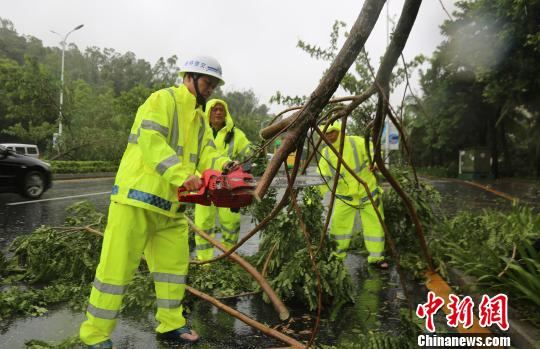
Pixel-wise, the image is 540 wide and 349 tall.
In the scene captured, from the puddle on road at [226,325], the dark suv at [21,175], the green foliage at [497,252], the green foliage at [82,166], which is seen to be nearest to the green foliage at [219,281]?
the puddle on road at [226,325]

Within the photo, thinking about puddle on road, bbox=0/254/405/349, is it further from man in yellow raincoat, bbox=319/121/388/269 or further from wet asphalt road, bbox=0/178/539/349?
man in yellow raincoat, bbox=319/121/388/269

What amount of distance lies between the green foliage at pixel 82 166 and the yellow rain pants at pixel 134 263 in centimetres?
1799

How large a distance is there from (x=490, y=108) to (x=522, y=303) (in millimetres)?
25150

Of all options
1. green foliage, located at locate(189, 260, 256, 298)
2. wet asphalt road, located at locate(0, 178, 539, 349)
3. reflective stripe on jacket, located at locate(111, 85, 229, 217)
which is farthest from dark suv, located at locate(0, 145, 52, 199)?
reflective stripe on jacket, located at locate(111, 85, 229, 217)

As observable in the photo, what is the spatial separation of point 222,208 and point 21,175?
7.31m

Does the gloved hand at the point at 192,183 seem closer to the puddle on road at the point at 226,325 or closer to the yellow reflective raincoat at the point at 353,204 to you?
the puddle on road at the point at 226,325

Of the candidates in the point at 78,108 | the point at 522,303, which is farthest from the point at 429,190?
the point at 78,108

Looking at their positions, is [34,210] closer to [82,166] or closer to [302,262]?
[302,262]

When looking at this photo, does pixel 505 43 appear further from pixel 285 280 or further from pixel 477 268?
pixel 285 280

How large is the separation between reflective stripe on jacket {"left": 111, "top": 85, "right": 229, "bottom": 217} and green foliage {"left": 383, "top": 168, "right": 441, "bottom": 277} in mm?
3203

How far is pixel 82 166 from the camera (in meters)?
21.2

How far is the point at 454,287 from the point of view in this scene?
4625mm

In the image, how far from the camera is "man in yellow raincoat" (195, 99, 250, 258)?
523 cm

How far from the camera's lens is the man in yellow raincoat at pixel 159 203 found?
3.02 meters
